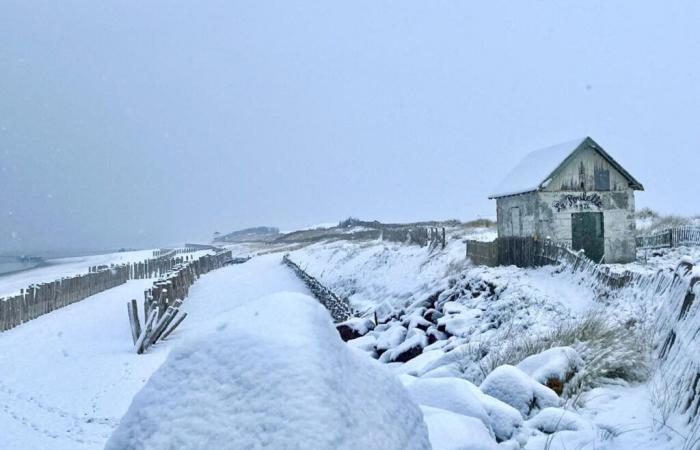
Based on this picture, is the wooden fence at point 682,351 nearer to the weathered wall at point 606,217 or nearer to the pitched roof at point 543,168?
the weathered wall at point 606,217

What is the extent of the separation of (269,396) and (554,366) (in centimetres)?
342

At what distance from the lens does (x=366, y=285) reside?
57.2 feet

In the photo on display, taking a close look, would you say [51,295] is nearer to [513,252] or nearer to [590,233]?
[513,252]

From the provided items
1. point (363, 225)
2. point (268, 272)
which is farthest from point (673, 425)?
point (363, 225)

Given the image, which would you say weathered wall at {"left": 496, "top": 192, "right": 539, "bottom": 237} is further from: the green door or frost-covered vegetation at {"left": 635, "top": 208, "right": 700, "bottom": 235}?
frost-covered vegetation at {"left": 635, "top": 208, "right": 700, "bottom": 235}

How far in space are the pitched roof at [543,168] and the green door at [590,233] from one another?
165 centimetres

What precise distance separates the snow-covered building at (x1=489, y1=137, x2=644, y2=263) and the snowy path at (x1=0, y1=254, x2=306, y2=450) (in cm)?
1010

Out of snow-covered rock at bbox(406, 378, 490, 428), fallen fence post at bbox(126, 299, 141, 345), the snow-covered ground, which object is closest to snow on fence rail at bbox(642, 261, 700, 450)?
the snow-covered ground

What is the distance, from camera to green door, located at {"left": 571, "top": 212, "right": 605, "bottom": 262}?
16078 millimetres

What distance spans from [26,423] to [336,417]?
21.2 feet

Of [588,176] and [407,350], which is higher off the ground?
[588,176]

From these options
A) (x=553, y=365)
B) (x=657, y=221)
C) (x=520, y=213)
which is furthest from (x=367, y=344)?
(x=657, y=221)

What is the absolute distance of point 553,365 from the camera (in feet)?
14.7

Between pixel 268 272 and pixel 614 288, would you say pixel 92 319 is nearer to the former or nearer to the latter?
pixel 268 272
